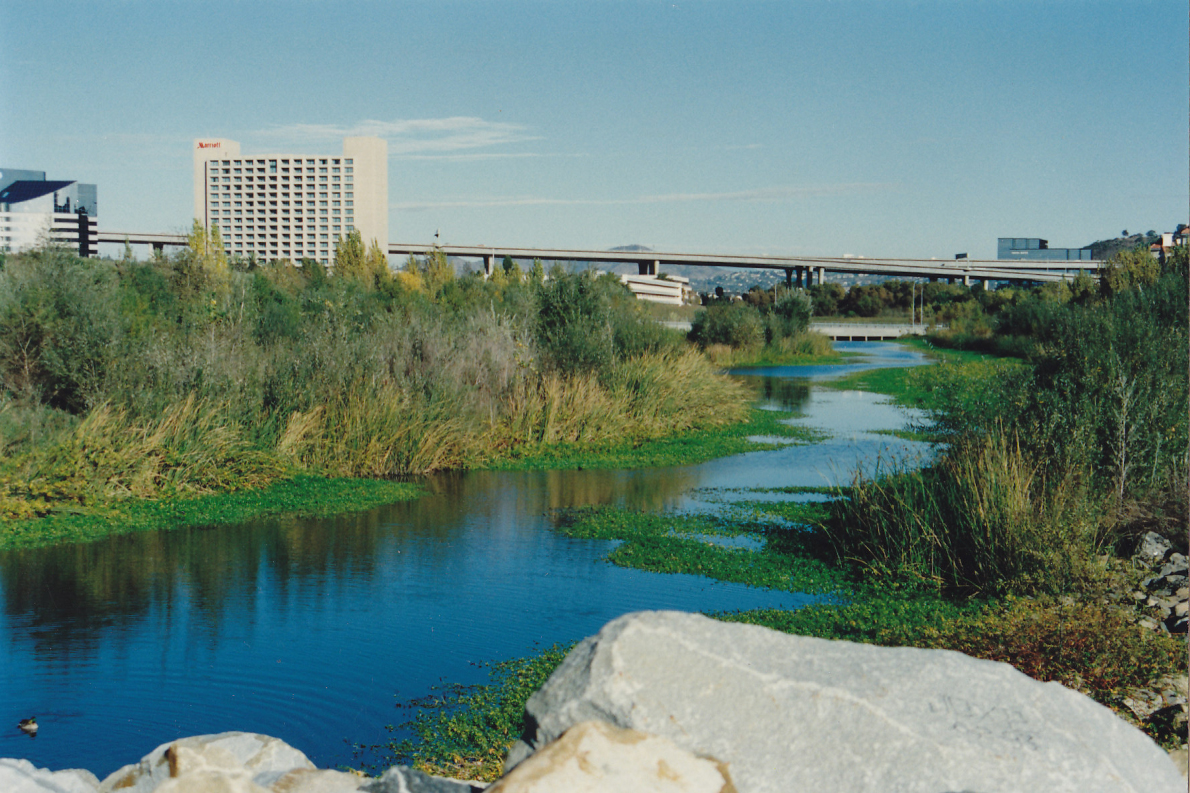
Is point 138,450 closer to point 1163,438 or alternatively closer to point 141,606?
point 141,606

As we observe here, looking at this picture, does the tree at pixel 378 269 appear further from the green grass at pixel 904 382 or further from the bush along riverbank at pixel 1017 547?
the bush along riverbank at pixel 1017 547

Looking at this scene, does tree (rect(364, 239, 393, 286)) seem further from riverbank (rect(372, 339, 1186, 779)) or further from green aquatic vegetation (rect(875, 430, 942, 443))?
riverbank (rect(372, 339, 1186, 779))

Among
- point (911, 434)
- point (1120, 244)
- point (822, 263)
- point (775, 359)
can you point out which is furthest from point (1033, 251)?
point (911, 434)

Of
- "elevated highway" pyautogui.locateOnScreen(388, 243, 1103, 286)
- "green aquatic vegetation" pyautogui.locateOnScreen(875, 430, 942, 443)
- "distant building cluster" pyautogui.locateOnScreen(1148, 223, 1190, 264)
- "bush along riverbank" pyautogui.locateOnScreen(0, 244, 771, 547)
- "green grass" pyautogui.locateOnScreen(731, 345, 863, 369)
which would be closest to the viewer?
"bush along riverbank" pyautogui.locateOnScreen(0, 244, 771, 547)

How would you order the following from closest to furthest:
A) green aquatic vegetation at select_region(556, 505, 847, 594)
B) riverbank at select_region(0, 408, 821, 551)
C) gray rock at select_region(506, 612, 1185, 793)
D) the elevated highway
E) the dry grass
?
gray rock at select_region(506, 612, 1185, 793)
green aquatic vegetation at select_region(556, 505, 847, 594)
riverbank at select_region(0, 408, 821, 551)
the dry grass
the elevated highway

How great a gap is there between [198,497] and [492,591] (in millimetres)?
4658

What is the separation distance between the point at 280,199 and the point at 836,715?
139081 mm

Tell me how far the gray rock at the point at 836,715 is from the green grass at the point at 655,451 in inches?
459

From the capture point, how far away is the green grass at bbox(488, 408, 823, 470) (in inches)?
616

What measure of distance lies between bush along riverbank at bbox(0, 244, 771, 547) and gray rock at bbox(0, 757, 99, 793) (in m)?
6.54

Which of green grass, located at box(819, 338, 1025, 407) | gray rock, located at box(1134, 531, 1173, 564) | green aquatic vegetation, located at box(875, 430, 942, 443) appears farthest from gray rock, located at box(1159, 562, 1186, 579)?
green grass, located at box(819, 338, 1025, 407)

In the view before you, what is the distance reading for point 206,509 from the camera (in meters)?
11.3

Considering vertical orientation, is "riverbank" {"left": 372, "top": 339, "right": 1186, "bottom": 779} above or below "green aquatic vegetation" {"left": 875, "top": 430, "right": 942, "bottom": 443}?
below

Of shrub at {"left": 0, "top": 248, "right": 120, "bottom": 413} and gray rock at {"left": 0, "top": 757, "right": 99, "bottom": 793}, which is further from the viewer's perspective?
shrub at {"left": 0, "top": 248, "right": 120, "bottom": 413}
